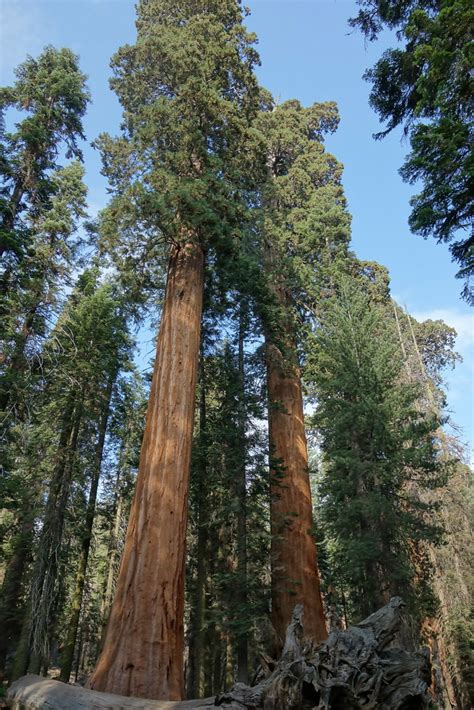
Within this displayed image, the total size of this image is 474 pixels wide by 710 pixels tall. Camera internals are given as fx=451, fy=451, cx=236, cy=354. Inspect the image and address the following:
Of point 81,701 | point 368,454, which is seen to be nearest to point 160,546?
point 81,701

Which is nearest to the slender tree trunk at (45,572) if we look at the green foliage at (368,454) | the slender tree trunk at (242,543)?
the slender tree trunk at (242,543)

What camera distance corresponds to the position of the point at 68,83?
48.1 ft

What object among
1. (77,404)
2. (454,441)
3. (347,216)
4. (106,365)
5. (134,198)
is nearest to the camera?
(134,198)

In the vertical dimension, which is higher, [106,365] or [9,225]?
[9,225]

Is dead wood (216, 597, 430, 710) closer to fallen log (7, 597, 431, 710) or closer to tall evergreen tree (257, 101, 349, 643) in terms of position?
fallen log (7, 597, 431, 710)

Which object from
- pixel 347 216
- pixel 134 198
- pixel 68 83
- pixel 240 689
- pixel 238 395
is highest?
pixel 68 83

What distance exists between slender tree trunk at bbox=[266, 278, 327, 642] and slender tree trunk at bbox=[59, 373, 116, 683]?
5.13 m

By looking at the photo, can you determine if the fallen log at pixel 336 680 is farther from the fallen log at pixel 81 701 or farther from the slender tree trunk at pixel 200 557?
the slender tree trunk at pixel 200 557

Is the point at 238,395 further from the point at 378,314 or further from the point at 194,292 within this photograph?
the point at 378,314

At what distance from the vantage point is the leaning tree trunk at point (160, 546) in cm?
532

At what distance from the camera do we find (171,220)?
8.42 m

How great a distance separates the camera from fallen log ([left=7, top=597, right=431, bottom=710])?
351 centimetres

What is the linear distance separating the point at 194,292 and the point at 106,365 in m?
5.45

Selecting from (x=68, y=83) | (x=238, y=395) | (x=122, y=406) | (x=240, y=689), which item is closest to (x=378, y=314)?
(x=238, y=395)
